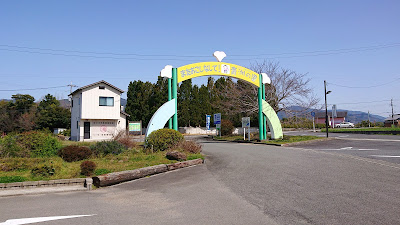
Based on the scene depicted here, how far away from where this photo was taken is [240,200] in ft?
22.4

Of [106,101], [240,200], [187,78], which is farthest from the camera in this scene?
[106,101]

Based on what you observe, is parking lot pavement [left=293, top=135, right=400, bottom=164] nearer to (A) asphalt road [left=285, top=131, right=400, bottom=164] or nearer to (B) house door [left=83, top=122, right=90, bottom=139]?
(A) asphalt road [left=285, top=131, right=400, bottom=164]

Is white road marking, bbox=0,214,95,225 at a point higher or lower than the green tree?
lower

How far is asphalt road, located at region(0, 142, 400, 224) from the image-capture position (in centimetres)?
554

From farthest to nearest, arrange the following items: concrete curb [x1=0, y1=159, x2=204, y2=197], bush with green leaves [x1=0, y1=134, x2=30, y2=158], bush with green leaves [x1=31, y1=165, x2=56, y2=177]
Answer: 1. bush with green leaves [x1=0, y1=134, x2=30, y2=158]
2. bush with green leaves [x1=31, y1=165, x2=56, y2=177]
3. concrete curb [x1=0, y1=159, x2=204, y2=197]

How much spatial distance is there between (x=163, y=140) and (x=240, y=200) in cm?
929

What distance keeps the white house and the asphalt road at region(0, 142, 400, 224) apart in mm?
26877

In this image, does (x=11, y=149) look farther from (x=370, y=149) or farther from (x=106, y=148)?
(x=370, y=149)

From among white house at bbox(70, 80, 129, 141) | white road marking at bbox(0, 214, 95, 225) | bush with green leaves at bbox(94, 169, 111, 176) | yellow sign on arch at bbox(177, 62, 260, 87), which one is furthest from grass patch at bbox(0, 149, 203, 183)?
white house at bbox(70, 80, 129, 141)

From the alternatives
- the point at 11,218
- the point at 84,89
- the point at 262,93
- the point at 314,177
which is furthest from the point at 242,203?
the point at 84,89

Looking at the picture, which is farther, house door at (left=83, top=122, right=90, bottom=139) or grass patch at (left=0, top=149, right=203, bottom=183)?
house door at (left=83, top=122, right=90, bottom=139)

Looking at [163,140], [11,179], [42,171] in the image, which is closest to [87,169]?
[42,171]

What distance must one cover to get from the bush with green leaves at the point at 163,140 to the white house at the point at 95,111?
19.6 metres

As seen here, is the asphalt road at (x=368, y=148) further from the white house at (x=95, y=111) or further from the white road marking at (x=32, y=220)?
the white house at (x=95, y=111)
